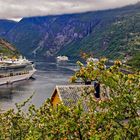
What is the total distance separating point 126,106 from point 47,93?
105 metres

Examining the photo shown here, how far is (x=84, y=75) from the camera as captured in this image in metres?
14.5

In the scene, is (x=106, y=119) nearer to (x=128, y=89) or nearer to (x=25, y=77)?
(x=128, y=89)

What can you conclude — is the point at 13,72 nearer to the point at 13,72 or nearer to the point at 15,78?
the point at 13,72

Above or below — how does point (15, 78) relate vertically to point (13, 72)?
below

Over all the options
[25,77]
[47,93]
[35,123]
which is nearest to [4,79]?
[25,77]

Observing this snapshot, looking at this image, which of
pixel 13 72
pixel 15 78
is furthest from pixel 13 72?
pixel 15 78

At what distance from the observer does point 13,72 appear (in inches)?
7165

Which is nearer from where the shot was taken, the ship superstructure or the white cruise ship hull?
the white cruise ship hull

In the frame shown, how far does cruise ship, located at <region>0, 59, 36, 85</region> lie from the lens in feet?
554

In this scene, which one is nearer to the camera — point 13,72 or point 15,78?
point 15,78

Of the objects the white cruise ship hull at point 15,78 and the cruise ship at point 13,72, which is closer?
the white cruise ship hull at point 15,78

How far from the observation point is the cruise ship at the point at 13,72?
169m

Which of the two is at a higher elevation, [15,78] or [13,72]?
[13,72]

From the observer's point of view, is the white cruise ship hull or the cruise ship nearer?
the white cruise ship hull
